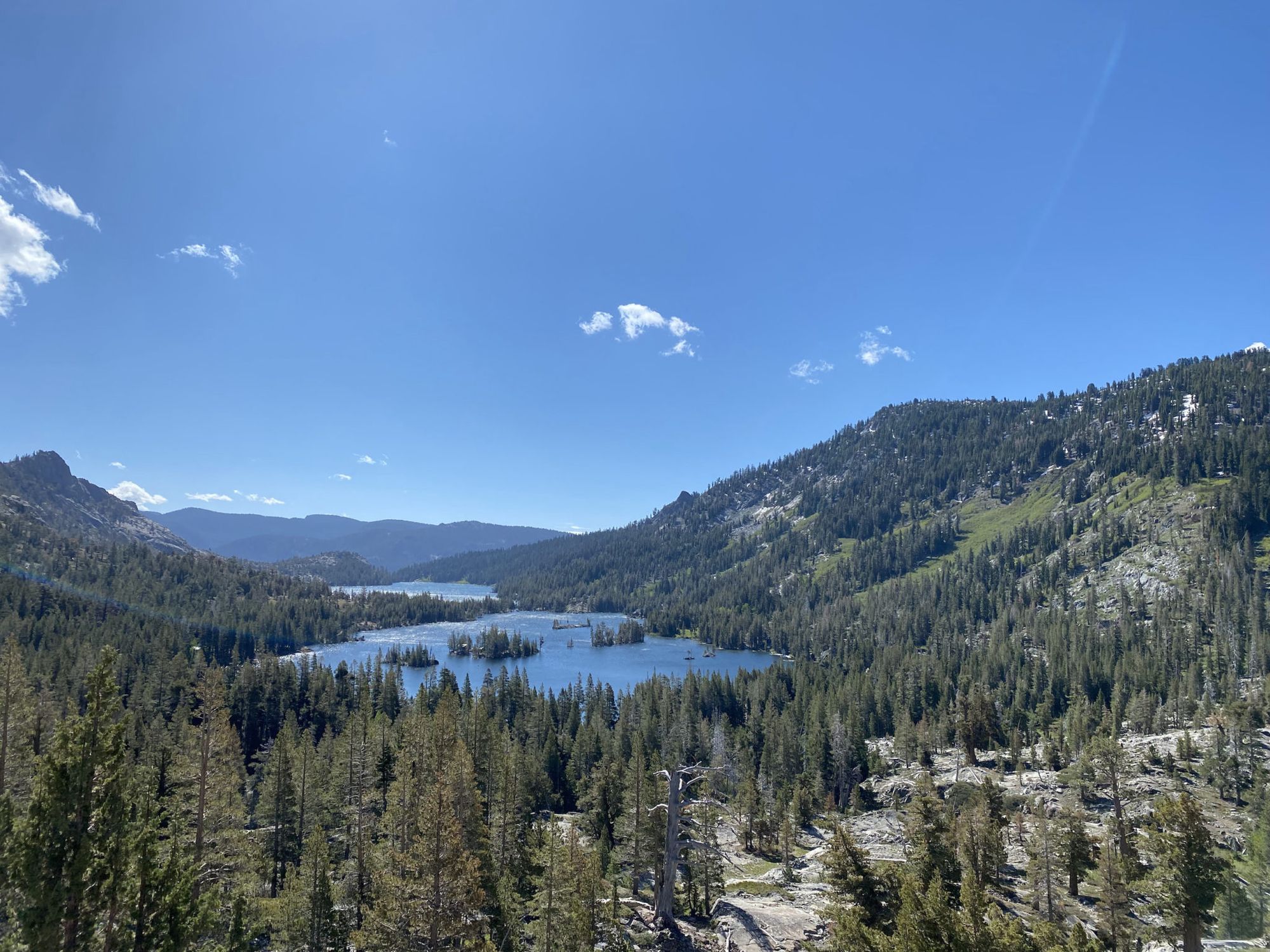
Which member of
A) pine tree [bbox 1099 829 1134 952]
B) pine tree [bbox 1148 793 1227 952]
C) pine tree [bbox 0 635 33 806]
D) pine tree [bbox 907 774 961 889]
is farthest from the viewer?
pine tree [bbox 1099 829 1134 952]

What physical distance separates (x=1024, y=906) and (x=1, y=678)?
73.1 m

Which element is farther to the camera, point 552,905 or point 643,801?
point 643,801

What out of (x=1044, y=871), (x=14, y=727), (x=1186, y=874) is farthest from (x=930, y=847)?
(x=14, y=727)

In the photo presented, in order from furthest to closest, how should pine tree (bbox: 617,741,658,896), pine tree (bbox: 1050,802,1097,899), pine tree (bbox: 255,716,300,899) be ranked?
pine tree (bbox: 255,716,300,899) → pine tree (bbox: 1050,802,1097,899) → pine tree (bbox: 617,741,658,896)

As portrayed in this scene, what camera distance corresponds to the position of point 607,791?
217ft

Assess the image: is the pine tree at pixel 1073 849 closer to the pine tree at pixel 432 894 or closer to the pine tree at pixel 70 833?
the pine tree at pixel 432 894

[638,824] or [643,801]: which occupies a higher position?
[638,824]

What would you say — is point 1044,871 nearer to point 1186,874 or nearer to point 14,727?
point 1186,874

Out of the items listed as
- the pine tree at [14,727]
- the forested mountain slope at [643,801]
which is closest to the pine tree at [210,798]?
the forested mountain slope at [643,801]

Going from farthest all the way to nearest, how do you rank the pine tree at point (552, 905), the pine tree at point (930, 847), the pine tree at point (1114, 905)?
the pine tree at point (1114, 905)
the pine tree at point (930, 847)
the pine tree at point (552, 905)

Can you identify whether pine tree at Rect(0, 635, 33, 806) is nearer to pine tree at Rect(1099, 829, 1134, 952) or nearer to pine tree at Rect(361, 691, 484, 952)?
pine tree at Rect(361, 691, 484, 952)

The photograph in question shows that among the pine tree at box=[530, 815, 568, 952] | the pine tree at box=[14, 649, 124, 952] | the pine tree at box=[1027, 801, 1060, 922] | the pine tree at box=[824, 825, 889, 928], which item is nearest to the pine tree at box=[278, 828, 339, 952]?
the pine tree at box=[530, 815, 568, 952]

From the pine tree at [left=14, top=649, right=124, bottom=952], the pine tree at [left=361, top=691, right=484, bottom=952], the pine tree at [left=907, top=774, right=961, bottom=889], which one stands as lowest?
the pine tree at [left=907, top=774, right=961, bottom=889]

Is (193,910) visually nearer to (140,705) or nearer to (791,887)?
(791,887)
